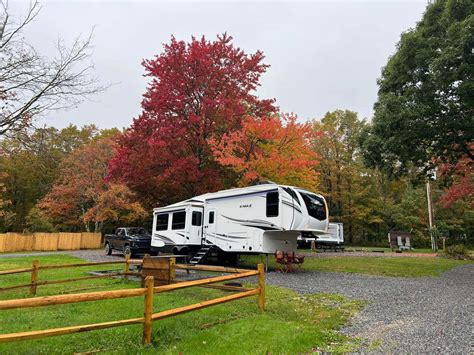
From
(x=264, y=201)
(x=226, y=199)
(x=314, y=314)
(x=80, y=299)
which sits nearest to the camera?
(x=80, y=299)

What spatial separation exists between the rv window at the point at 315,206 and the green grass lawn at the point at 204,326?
4.74 m

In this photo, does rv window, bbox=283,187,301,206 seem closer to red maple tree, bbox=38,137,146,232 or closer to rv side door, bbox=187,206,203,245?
rv side door, bbox=187,206,203,245

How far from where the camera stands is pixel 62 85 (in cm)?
707

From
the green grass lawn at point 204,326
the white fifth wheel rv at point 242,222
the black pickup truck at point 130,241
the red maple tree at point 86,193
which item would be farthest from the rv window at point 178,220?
the red maple tree at point 86,193

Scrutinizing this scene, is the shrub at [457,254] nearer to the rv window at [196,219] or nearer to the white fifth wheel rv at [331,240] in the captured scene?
the white fifth wheel rv at [331,240]

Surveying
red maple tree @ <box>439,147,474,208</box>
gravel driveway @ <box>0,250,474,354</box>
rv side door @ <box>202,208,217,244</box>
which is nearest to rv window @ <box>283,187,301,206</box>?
gravel driveway @ <box>0,250,474,354</box>

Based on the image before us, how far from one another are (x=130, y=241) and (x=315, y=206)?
Result: 1099 centimetres

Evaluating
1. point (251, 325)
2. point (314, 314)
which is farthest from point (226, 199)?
point (251, 325)

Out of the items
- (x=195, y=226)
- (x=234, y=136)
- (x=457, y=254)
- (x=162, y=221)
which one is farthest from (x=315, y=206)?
(x=457, y=254)

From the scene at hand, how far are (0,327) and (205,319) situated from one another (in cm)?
323

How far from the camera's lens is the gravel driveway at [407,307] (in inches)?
199

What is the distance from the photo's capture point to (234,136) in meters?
15.8

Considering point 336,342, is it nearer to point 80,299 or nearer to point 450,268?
point 80,299

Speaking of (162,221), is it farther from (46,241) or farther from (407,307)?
(46,241)
